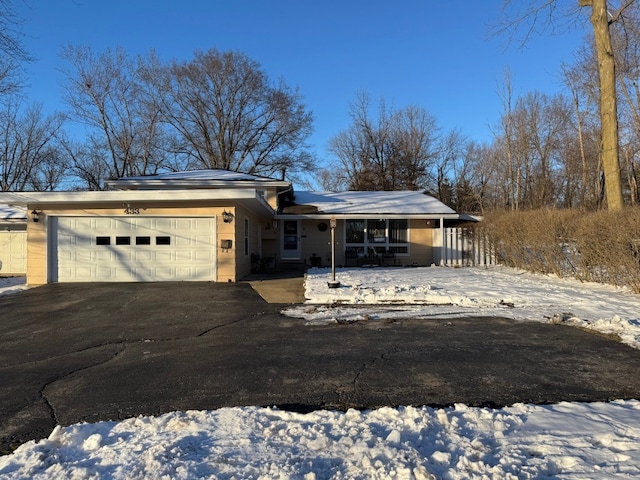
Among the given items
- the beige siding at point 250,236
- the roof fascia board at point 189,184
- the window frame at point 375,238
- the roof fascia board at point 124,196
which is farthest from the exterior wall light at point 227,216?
the window frame at point 375,238

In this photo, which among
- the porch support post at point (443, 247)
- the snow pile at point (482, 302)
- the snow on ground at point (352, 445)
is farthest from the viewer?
the porch support post at point (443, 247)

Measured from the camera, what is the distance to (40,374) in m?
4.62

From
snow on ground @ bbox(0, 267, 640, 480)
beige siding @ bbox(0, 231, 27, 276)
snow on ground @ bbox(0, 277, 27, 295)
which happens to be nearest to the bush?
snow on ground @ bbox(0, 267, 640, 480)

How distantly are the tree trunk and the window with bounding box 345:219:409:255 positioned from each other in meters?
7.90

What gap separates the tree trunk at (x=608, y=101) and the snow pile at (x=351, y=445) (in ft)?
38.5

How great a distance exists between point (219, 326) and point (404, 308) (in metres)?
3.65

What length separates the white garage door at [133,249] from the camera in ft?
40.7

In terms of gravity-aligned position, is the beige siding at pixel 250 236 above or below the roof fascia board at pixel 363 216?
below

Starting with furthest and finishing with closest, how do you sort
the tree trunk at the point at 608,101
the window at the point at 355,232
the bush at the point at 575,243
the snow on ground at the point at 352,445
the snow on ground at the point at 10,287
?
the window at the point at 355,232
the tree trunk at the point at 608,101
the snow on ground at the point at 10,287
the bush at the point at 575,243
the snow on ground at the point at 352,445

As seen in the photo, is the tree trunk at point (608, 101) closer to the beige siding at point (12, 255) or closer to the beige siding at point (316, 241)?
the beige siding at point (316, 241)

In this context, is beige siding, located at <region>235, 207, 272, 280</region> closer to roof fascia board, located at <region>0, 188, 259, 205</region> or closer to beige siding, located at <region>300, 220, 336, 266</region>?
roof fascia board, located at <region>0, 188, 259, 205</region>

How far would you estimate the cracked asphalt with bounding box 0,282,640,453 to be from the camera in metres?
3.73

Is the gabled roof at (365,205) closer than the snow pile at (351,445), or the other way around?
the snow pile at (351,445)

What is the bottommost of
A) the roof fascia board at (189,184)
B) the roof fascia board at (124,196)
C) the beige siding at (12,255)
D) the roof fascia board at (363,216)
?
the beige siding at (12,255)
